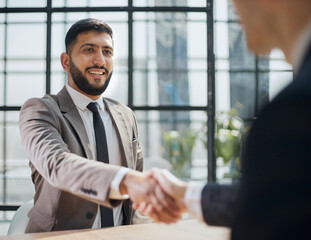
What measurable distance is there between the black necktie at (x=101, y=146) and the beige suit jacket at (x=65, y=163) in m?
0.09

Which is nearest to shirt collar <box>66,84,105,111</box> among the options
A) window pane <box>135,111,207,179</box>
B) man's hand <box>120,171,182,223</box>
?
man's hand <box>120,171,182,223</box>

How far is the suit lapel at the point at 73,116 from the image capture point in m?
2.25

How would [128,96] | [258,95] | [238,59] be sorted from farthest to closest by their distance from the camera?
[238,59] < [258,95] < [128,96]

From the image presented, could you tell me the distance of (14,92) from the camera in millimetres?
3971

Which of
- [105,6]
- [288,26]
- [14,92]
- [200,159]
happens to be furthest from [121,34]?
[200,159]

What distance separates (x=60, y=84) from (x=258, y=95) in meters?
2.42

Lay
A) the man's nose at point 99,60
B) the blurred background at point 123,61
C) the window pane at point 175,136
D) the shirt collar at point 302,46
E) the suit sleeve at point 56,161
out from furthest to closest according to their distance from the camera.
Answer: the window pane at point 175,136 < the blurred background at point 123,61 < the man's nose at point 99,60 < the suit sleeve at point 56,161 < the shirt collar at point 302,46

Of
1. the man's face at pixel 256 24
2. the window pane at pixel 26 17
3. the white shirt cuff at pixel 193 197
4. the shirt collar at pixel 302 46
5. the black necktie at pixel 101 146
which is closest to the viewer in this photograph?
the shirt collar at pixel 302 46

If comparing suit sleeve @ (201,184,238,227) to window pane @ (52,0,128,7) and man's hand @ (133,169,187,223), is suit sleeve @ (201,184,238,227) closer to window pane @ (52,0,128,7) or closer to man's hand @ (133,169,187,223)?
man's hand @ (133,169,187,223)

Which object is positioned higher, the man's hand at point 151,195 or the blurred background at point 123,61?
the blurred background at point 123,61

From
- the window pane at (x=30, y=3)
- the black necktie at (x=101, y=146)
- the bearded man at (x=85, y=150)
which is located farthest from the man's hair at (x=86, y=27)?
the window pane at (x=30, y=3)

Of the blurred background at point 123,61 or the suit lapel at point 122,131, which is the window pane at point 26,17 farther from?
the suit lapel at point 122,131

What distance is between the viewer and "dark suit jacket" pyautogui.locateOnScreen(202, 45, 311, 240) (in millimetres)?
619

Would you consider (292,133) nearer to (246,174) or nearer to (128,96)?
(246,174)
